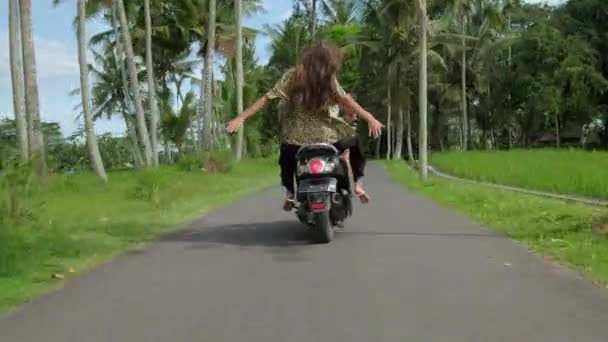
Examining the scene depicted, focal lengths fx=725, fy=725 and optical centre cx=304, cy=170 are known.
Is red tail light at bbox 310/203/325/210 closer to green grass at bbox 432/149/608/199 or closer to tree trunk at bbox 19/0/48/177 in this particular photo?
green grass at bbox 432/149/608/199

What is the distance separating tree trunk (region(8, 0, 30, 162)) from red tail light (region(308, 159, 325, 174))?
14.2m

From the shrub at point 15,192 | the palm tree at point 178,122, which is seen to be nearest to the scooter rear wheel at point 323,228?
the shrub at point 15,192

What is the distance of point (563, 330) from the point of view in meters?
4.38

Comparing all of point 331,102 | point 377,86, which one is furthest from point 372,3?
point 331,102

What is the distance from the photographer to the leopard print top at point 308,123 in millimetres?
7805

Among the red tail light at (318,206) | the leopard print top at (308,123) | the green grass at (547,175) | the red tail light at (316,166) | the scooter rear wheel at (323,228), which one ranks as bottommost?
the green grass at (547,175)

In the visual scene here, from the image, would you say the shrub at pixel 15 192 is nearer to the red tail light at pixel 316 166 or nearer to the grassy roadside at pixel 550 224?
the red tail light at pixel 316 166

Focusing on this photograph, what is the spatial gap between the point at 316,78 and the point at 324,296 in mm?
3033

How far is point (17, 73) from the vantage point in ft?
68.4

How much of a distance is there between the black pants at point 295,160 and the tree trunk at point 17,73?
13518 millimetres

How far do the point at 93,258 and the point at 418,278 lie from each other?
3325 millimetres

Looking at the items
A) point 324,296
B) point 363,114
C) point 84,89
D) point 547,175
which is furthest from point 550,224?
point 84,89

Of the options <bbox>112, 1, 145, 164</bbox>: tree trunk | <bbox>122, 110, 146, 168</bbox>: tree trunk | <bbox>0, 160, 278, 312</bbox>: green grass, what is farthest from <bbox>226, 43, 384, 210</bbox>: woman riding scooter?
<bbox>122, 110, 146, 168</bbox>: tree trunk

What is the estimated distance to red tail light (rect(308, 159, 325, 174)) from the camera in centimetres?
746
